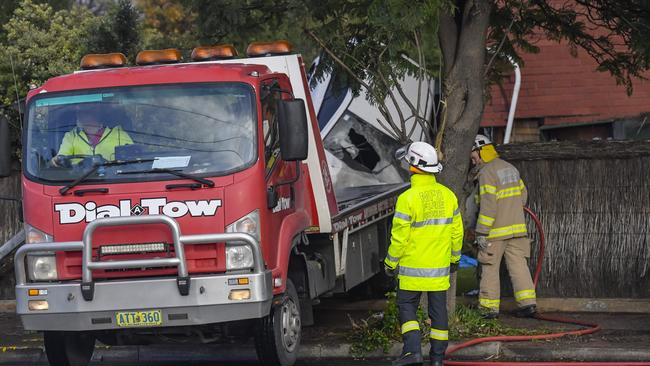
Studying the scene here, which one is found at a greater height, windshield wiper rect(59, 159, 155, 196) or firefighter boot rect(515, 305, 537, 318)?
windshield wiper rect(59, 159, 155, 196)

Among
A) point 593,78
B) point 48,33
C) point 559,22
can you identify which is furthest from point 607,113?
point 48,33

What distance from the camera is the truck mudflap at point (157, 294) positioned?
784 centimetres

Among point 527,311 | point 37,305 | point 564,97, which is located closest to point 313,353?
point 527,311

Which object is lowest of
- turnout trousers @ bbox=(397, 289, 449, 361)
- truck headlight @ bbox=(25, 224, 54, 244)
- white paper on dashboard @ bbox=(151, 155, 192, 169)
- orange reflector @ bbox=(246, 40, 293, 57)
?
turnout trousers @ bbox=(397, 289, 449, 361)

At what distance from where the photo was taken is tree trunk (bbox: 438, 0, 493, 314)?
10086 millimetres

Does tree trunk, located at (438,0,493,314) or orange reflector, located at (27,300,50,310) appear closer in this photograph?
orange reflector, located at (27,300,50,310)

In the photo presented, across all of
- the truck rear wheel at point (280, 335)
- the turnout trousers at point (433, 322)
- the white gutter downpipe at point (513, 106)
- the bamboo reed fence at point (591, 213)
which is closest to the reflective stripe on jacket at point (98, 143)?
the truck rear wheel at point (280, 335)

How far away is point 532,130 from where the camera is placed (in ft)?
62.4

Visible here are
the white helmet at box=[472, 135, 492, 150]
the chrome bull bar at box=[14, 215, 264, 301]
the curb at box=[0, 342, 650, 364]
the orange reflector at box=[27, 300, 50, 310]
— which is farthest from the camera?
the white helmet at box=[472, 135, 492, 150]

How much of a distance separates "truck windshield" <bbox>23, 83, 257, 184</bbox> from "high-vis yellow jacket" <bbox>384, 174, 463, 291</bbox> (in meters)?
1.27

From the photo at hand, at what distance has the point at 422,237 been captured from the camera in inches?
330

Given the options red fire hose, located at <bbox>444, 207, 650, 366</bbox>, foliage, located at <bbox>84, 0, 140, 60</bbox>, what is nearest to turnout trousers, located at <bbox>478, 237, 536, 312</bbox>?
red fire hose, located at <bbox>444, 207, 650, 366</bbox>

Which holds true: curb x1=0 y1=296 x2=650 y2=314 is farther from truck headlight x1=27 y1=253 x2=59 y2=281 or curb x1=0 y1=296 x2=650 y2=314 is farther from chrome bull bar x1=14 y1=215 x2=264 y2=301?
truck headlight x1=27 y1=253 x2=59 y2=281

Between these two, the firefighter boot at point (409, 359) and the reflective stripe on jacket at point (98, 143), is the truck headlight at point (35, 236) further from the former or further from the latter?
the firefighter boot at point (409, 359)
